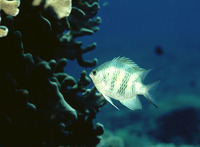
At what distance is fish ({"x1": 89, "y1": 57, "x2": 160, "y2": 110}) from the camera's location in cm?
175

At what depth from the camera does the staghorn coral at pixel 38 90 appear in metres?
2.34

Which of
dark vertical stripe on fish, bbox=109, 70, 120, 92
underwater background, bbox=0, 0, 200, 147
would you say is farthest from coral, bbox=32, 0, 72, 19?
dark vertical stripe on fish, bbox=109, 70, 120, 92

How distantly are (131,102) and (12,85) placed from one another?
4.38 ft

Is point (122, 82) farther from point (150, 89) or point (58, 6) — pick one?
point (58, 6)

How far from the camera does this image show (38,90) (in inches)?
107

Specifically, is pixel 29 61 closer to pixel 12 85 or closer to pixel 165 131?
pixel 12 85

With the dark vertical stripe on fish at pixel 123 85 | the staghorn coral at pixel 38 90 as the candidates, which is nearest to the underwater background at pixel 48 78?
the staghorn coral at pixel 38 90

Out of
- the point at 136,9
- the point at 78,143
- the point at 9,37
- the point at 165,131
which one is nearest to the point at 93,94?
the point at 78,143

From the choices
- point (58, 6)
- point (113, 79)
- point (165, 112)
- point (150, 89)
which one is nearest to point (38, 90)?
point (58, 6)

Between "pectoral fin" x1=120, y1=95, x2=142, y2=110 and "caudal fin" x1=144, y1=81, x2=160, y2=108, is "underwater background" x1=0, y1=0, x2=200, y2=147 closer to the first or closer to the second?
"caudal fin" x1=144, y1=81, x2=160, y2=108

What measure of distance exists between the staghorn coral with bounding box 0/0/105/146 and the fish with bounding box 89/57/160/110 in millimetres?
979

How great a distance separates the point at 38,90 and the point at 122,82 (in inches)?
53.3

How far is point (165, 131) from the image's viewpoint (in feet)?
31.8

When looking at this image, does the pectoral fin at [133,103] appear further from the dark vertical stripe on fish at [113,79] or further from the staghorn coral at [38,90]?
the staghorn coral at [38,90]
